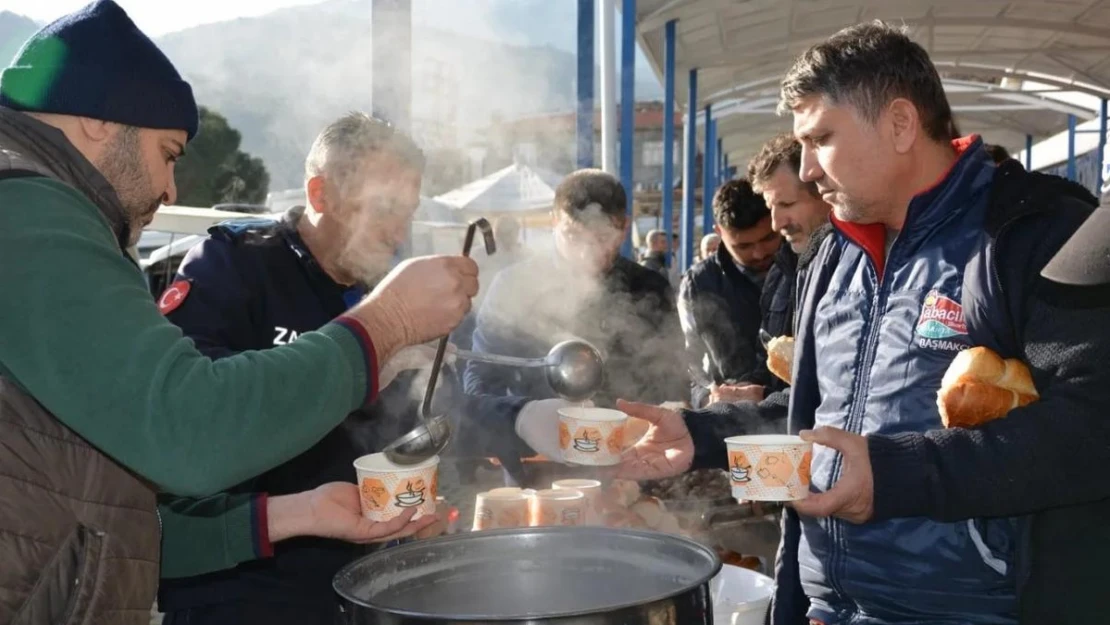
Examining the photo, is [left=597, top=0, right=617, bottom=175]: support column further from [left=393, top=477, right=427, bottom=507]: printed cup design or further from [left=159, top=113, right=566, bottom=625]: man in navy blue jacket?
[left=393, top=477, right=427, bottom=507]: printed cup design

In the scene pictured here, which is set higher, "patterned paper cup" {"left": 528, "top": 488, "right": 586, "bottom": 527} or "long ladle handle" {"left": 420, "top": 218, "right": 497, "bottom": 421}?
"long ladle handle" {"left": 420, "top": 218, "right": 497, "bottom": 421}

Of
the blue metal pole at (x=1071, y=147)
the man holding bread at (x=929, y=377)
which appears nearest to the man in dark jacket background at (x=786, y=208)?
the man holding bread at (x=929, y=377)

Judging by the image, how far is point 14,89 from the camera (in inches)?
60.4

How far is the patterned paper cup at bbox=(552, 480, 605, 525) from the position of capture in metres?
2.59

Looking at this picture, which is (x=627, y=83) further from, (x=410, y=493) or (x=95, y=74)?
(x=95, y=74)

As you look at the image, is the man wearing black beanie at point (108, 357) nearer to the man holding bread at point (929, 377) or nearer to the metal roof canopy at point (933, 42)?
the man holding bread at point (929, 377)

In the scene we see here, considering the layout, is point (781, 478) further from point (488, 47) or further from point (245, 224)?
point (488, 47)

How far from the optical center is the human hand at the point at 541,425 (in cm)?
277

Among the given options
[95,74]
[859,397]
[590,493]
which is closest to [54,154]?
[95,74]

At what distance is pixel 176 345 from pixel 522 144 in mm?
5260

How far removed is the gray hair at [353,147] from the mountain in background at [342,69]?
0.51 m

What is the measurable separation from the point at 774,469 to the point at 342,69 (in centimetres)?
269

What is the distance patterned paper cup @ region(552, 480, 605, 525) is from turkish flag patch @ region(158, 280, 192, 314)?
1.09m

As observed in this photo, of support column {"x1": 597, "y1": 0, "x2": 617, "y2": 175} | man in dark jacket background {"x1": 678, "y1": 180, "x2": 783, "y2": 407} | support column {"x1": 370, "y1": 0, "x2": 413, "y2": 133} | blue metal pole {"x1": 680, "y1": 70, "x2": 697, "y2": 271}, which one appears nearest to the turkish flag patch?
support column {"x1": 370, "y1": 0, "x2": 413, "y2": 133}
